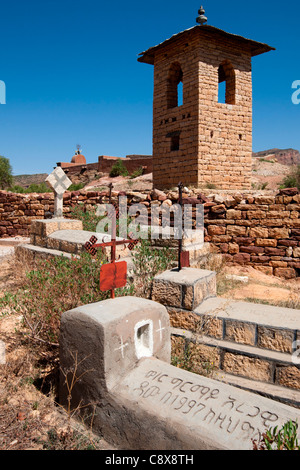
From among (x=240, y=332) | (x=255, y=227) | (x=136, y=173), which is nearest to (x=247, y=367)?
(x=240, y=332)

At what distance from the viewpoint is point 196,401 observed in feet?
6.96

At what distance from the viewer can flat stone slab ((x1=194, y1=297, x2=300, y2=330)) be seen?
3010mm

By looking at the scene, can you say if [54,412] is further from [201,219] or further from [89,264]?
[201,219]

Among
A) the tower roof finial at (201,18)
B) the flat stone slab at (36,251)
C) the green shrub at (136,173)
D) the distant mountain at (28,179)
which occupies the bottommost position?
the flat stone slab at (36,251)

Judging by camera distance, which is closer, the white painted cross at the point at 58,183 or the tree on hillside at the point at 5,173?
the white painted cross at the point at 58,183

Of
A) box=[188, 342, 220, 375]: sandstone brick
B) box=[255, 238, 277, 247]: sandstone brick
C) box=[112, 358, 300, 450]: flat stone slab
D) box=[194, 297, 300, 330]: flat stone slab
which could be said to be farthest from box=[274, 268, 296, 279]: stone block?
box=[112, 358, 300, 450]: flat stone slab

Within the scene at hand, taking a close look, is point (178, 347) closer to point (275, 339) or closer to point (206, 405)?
point (275, 339)

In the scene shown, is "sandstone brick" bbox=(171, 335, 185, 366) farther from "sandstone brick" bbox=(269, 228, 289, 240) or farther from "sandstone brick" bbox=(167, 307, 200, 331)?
"sandstone brick" bbox=(269, 228, 289, 240)

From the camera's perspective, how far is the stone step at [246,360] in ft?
9.14

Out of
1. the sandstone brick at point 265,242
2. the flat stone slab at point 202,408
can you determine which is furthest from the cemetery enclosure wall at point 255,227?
→ the flat stone slab at point 202,408

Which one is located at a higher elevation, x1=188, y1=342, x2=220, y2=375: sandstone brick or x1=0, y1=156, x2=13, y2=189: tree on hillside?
x1=0, y1=156, x2=13, y2=189: tree on hillside

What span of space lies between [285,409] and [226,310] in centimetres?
131

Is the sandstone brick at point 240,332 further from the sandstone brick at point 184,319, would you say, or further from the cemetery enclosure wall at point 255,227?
the cemetery enclosure wall at point 255,227
